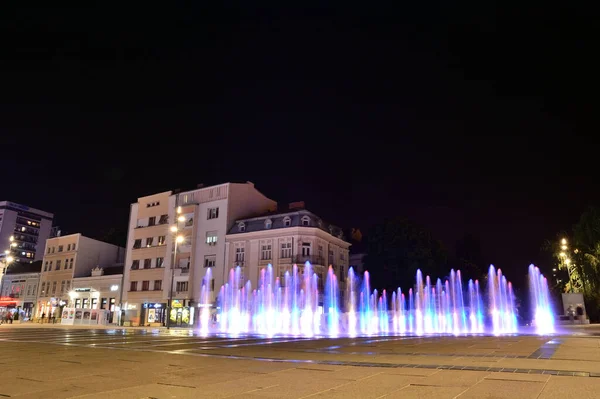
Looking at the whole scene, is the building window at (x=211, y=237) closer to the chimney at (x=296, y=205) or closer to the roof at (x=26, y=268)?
the chimney at (x=296, y=205)

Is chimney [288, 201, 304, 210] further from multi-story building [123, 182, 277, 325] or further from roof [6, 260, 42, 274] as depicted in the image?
roof [6, 260, 42, 274]

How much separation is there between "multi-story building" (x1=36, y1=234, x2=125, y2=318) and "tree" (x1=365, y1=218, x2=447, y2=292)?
45754 mm

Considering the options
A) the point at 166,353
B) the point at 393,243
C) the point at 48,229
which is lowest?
the point at 166,353

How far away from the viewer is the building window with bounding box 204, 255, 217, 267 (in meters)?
60.8

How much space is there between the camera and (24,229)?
163000 millimetres

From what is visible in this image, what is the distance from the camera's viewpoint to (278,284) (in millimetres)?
55656

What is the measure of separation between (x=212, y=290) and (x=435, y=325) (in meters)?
28.5

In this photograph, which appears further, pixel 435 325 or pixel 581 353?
pixel 435 325

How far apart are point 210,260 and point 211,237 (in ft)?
10.9

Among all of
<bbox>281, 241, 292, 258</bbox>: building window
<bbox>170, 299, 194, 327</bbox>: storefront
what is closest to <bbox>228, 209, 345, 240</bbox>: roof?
<bbox>281, 241, 292, 258</bbox>: building window

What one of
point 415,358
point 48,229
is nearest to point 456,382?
point 415,358

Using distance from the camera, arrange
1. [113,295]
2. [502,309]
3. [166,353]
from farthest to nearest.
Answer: [113,295] < [502,309] < [166,353]

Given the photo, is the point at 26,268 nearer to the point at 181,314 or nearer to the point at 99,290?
the point at 99,290

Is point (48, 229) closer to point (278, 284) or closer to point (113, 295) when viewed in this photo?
point (113, 295)
